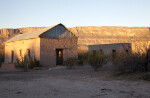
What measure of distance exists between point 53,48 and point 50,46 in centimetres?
37

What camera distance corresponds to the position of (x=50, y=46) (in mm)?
17812

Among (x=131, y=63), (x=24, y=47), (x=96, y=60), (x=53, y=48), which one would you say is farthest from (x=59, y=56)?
(x=131, y=63)

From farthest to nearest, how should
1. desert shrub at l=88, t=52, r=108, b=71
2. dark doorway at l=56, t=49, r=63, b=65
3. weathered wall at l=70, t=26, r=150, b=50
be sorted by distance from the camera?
weathered wall at l=70, t=26, r=150, b=50
dark doorway at l=56, t=49, r=63, b=65
desert shrub at l=88, t=52, r=108, b=71

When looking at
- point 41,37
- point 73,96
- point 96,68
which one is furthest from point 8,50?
point 73,96

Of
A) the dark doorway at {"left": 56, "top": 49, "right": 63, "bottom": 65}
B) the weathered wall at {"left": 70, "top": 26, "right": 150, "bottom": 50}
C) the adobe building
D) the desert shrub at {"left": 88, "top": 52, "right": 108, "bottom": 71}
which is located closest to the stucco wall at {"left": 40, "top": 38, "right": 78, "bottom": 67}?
the adobe building

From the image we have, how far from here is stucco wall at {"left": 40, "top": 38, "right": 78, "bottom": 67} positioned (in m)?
17.3

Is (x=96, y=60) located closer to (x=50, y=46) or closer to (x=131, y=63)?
(x=131, y=63)

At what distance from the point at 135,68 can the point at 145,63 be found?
2.04 ft

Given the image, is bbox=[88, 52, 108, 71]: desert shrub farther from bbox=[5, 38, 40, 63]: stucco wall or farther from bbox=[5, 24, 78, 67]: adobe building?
bbox=[5, 38, 40, 63]: stucco wall

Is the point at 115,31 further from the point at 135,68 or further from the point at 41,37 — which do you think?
the point at 135,68

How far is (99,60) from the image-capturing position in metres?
13.3

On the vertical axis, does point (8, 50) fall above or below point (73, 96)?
above

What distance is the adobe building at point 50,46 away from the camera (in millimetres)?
17297

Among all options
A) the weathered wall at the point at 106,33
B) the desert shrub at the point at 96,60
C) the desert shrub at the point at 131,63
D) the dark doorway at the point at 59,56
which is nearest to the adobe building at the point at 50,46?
the dark doorway at the point at 59,56
